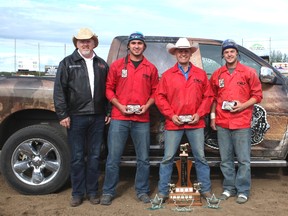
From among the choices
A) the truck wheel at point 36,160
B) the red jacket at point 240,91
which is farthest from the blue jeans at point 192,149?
the truck wheel at point 36,160

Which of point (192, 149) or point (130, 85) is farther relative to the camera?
point (192, 149)

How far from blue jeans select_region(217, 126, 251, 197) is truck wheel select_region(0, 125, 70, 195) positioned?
71.7 inches

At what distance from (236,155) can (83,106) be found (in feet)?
5.98

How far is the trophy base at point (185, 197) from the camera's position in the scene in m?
4.42

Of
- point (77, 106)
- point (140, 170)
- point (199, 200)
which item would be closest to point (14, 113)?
point (77, 106)

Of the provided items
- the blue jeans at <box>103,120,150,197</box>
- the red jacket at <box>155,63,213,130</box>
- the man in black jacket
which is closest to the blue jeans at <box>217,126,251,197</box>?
the red jacket at <box>155,63,213,130</box>

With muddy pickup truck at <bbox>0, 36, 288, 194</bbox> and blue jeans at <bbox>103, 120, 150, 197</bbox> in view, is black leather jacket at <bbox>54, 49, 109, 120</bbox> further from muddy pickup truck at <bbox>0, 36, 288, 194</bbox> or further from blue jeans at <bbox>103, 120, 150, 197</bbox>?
muddy pickup truck at <bbox>0, 36, 288, 194</bbox>

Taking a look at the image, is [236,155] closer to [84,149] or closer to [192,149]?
[192,149]

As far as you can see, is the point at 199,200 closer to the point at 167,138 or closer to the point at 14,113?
the point at 167,138

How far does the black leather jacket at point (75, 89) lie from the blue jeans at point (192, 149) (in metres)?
0.88

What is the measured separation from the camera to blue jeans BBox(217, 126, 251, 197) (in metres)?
4.50

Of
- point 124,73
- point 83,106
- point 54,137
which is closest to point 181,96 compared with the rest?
point 124,73

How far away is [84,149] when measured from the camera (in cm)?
460

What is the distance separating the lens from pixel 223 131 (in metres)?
4.56
